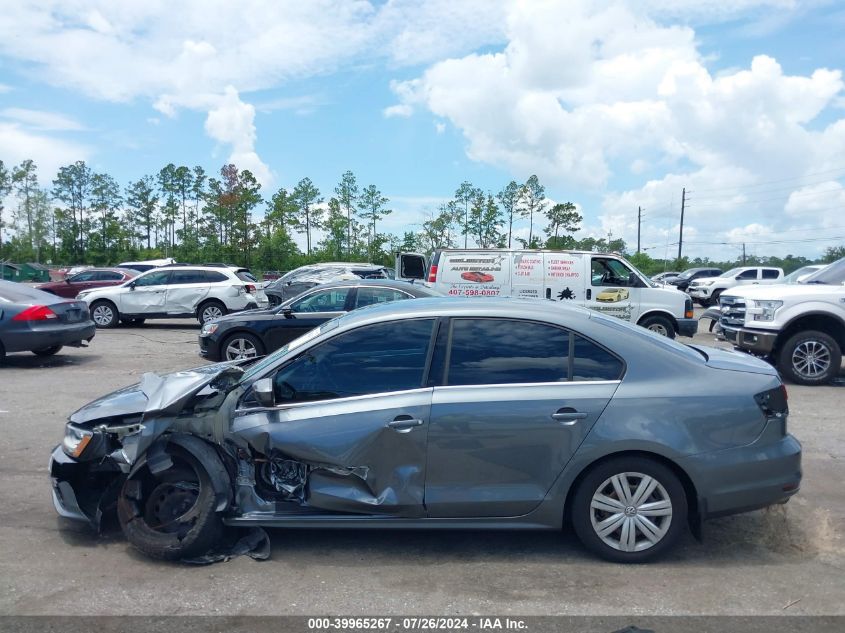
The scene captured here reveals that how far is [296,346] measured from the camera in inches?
189

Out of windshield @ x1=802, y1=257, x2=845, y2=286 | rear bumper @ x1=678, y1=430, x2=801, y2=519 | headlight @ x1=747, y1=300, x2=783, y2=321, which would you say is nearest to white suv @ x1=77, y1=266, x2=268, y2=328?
headlight @ x1=747, y1=300, x2=783, y2=321

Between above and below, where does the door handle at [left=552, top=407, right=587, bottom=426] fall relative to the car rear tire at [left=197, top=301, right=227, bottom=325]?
above

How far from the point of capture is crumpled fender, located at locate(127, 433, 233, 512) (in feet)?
14.5

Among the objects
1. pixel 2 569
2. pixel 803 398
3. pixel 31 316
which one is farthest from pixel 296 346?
pixel 31 316

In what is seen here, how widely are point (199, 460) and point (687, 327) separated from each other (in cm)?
1226

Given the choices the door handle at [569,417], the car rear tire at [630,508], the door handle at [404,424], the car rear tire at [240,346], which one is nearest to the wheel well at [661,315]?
the car rear tire at [240,346]

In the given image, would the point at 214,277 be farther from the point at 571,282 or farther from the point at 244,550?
the point at 244,550

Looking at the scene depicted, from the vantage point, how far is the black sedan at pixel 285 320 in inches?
459

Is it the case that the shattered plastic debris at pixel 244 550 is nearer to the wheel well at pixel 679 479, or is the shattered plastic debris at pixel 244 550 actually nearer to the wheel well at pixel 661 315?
the wheel well at pixel 679 479

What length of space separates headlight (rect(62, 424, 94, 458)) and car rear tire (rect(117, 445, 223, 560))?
37 cm

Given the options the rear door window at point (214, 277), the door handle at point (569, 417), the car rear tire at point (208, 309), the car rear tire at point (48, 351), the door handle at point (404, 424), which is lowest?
the car rear tire at point (48, 351)

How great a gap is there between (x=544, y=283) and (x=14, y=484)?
1109 centimetres

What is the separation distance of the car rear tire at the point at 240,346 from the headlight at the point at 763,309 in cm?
772

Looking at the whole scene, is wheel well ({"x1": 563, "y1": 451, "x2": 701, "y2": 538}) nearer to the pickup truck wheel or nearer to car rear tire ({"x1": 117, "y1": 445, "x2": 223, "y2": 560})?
car rear tire ({"x1": 117, "y1": 445, "x2": 223, "y2": 560})
